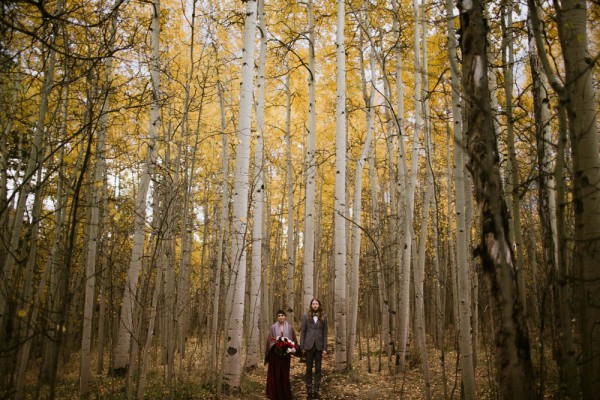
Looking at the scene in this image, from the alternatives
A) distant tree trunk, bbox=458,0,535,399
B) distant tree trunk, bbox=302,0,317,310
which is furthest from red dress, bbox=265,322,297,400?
distant tree trunk, bbox=458,0,535,399

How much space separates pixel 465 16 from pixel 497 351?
2.20 m

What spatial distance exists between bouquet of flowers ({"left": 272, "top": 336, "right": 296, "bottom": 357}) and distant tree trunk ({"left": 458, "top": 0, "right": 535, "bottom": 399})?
437cm

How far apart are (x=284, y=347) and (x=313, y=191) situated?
3.76 meters

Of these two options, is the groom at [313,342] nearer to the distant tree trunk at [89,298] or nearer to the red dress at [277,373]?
the red dress at [277,373]

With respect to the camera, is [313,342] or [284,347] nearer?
[284,347]

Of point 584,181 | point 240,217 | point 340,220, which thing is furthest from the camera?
point 340,220

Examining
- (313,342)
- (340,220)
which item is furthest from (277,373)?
(340,220)

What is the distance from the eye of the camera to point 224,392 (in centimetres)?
583

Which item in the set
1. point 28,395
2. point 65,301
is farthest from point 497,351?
point 28,395

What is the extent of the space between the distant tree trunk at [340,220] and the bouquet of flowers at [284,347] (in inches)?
63.0

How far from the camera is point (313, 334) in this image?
645 centimetres

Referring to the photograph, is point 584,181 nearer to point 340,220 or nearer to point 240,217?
point 240,217

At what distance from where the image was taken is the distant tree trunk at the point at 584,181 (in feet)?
7.33

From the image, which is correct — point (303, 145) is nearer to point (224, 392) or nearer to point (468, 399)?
point (224, 392)
